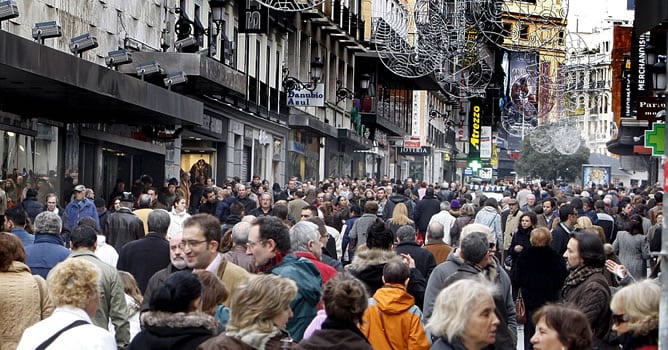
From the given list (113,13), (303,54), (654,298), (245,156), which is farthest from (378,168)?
(654,298)

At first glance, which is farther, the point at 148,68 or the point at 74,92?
the point at 148,68

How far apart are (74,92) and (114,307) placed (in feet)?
41.2

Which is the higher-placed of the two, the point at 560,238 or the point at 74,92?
the point at 74,92

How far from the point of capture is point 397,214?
751 inches

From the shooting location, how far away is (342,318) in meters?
7.41

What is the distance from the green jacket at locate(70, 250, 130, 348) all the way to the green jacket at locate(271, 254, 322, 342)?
1232 mm

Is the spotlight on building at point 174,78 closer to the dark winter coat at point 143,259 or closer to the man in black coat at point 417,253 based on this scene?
the man in black coat at point 417,253

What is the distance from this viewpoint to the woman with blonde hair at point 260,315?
683 centimetres

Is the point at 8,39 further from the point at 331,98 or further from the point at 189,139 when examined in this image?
the point at 331,98

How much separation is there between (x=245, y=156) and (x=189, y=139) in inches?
138

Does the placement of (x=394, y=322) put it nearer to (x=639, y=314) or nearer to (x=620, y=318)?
(x=620, y=318)

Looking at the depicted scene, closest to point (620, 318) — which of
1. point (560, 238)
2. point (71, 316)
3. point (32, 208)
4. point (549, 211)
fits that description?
point (71, 316)

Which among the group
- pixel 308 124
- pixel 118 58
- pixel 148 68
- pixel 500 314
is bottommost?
pixel 500 314

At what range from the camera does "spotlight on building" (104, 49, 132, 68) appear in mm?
26812
